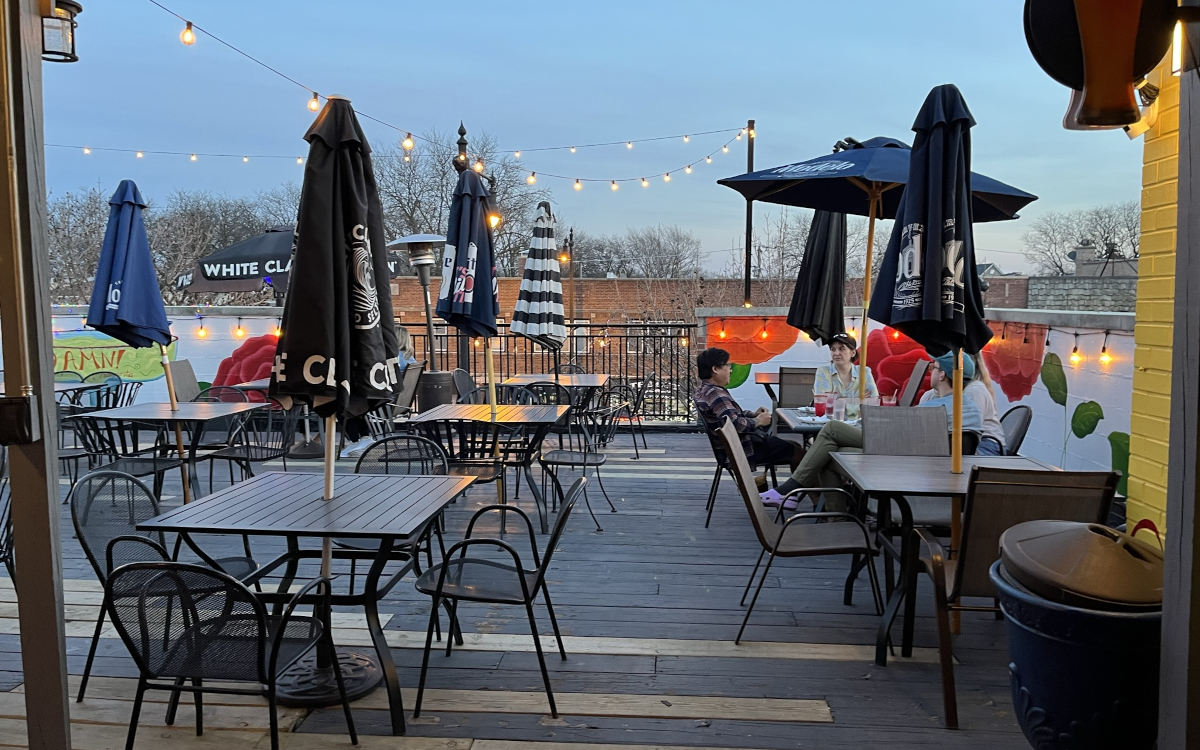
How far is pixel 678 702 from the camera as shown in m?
3.05

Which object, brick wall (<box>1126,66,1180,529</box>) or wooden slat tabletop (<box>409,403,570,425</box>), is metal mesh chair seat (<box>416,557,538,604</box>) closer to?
wooden slat tabletop (<box>409,403,570,425</box>)

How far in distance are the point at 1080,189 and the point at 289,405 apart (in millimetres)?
19278

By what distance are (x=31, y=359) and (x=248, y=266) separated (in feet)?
28.2

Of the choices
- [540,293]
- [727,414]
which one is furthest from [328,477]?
[540,293]

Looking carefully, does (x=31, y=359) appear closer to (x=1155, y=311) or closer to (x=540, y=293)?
(x=1155, y=311)

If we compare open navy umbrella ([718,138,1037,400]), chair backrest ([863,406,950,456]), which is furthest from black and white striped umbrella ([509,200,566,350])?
chair backrest ([863,406,950,456])

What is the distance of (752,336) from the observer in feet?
30.8

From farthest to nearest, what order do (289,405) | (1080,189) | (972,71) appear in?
1. (1080,189)
2. (972,71)
3. (289,405)

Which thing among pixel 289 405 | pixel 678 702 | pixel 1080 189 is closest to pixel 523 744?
pixel 678 702

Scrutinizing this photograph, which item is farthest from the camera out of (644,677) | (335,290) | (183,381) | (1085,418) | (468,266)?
(183,381)

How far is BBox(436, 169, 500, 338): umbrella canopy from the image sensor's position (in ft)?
18.0

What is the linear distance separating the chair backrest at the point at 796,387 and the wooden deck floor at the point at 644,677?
9.01 ft

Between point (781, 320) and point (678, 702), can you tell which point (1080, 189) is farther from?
point (678, 702)

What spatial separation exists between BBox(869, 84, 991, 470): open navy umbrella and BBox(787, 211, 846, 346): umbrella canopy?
262 cm
